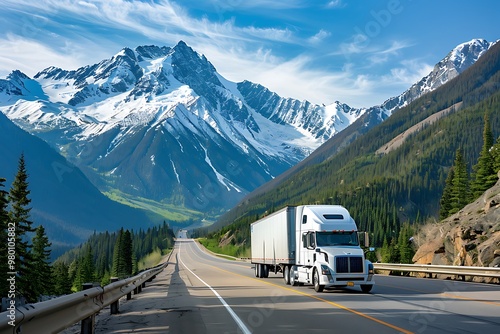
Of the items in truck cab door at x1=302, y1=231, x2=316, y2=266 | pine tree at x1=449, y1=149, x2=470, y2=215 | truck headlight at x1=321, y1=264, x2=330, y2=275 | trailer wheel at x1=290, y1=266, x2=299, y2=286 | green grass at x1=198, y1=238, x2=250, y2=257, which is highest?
pine tree at x1=449, y1=149, x2=470, y2=215

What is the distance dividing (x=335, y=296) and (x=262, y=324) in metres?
8.68

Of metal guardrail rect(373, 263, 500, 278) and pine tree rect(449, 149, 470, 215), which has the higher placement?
pine tree rect(449, 149, 470, 215)

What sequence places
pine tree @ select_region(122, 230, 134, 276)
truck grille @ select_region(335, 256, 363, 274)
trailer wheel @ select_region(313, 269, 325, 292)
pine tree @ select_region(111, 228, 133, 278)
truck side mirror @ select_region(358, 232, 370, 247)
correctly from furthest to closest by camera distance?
1. pine tree @ select_region(122, 230, 134, 276)
2. pine tree @ select_region(111, 228, 133, 278)
3. truck side mirror @ select_region(358, 232, 370, 247)
4. trailer wheel @ select_region(313, 269, 325, 292)
5. truck grille @ select_region(335, 256, 363, 274)

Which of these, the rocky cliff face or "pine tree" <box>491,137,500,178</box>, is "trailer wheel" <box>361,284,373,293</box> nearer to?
the rocky cliff face

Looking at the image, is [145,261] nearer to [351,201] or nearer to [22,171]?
[351,201]

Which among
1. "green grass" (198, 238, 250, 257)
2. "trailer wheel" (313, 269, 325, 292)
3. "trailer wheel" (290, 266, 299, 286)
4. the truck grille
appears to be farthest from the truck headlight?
"green grass" (198, 238, 250, 257)

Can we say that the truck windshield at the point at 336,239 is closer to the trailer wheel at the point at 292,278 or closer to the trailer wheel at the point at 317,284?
the trailer wheel at the point at 317,284

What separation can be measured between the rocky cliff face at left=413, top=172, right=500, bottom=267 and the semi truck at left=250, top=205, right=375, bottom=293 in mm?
11361

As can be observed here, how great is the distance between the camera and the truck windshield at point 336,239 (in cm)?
2489

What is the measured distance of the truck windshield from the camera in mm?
24891

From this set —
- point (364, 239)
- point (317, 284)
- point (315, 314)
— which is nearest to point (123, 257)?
point (317, 284)

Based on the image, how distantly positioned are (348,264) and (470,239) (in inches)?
656

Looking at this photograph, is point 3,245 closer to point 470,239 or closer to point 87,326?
point 470,239

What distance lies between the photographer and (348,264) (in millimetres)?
23359
